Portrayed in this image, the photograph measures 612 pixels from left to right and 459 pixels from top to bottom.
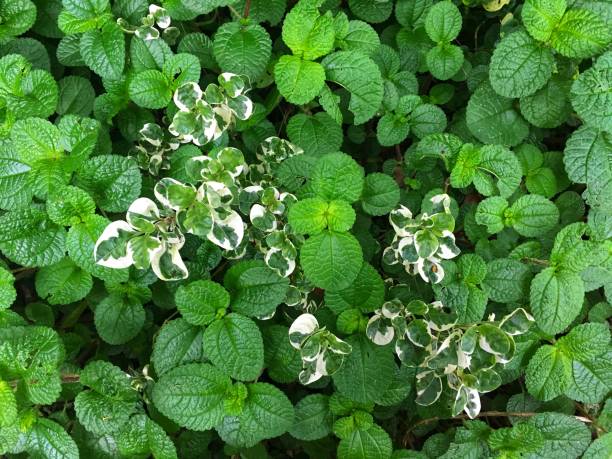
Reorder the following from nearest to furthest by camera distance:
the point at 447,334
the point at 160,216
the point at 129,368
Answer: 1. the point at 160,216
2. the point at 447,334
3. the point at 129,368

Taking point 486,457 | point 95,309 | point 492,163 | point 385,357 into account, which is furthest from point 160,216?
point 486,457

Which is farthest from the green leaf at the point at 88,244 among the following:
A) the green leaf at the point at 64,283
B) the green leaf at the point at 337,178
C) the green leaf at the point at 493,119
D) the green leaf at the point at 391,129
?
the green leaf at the point at 493,119

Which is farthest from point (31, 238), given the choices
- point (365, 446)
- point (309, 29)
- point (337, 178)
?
point (365, 446)

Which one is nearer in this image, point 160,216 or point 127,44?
point 160,216

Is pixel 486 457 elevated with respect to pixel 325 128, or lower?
lower

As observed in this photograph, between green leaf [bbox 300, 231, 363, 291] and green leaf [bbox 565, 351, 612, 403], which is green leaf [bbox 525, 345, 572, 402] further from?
green leaf [bbox 300, 231, 363, 291]

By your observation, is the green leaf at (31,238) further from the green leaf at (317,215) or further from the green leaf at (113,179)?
the green leaf at (317,215)

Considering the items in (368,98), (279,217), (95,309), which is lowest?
(95,309)

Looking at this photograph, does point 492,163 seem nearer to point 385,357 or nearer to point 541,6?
point 541,6
